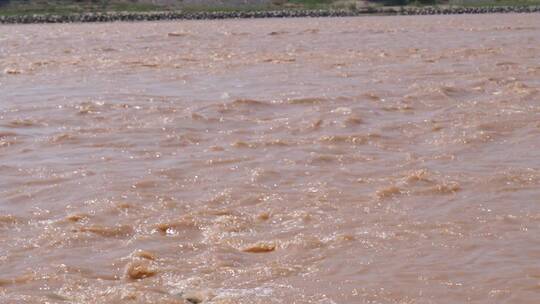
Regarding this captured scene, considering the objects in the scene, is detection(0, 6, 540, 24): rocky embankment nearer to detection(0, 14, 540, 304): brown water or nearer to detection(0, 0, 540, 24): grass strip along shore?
detection(0, 0, 540, 24): grass strip along shore

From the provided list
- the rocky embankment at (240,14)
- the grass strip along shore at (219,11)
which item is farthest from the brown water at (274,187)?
the grass strip along shore at (219,11)

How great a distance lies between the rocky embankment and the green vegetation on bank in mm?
2083

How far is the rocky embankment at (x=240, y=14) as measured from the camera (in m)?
46.4

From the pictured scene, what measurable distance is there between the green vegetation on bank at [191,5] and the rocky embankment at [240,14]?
2083 millimetres

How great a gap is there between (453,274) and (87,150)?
5.22 meters

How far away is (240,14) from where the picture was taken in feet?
161

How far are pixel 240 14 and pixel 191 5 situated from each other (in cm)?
687

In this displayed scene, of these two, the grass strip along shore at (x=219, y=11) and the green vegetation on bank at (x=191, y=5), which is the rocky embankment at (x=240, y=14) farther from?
the green vegetation on bank at (x=191, y=5)

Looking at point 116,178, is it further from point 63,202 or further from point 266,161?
point 266,161

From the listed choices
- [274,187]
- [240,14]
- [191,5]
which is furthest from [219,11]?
[274,187]

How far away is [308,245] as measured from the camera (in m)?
6.97

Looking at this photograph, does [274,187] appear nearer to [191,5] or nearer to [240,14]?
[240,14]

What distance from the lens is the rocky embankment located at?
4638 cm

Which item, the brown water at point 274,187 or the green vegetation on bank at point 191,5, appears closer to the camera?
the brown water at point 274,187
